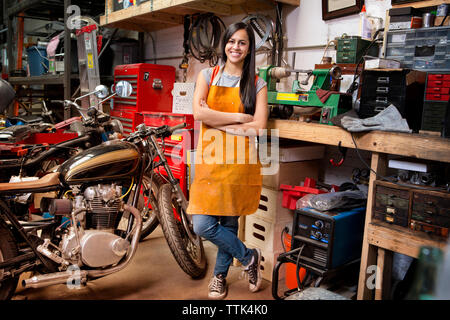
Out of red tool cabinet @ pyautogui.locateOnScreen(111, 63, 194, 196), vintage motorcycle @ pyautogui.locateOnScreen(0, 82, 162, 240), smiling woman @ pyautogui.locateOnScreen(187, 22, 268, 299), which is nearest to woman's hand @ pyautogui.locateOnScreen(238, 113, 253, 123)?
smiling woman @ pyautogui.locateOnScreen(187, 22, 268, 299)

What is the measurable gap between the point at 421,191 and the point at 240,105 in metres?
1.07

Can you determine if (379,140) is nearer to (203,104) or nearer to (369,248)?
(369,248)

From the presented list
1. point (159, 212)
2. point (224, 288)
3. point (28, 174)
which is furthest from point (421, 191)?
point (28, 174)

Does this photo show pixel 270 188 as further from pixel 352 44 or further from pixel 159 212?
pixel 352 44

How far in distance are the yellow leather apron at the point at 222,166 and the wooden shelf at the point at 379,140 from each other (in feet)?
0.97

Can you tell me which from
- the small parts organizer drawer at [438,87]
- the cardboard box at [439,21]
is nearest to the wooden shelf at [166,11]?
the cardboard box at [439,21]

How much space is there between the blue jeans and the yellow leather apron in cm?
7

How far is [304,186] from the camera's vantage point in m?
2.60

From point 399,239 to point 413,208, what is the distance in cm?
17

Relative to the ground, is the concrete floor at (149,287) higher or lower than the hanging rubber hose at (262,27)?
lower

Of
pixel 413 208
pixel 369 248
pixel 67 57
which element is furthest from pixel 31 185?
pixel 67 57

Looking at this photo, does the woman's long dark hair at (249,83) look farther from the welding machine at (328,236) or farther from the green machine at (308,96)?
the welding machine at (328,236)

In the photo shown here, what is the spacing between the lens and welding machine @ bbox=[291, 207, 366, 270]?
2.10 metres

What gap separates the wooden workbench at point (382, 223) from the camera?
1788mm
